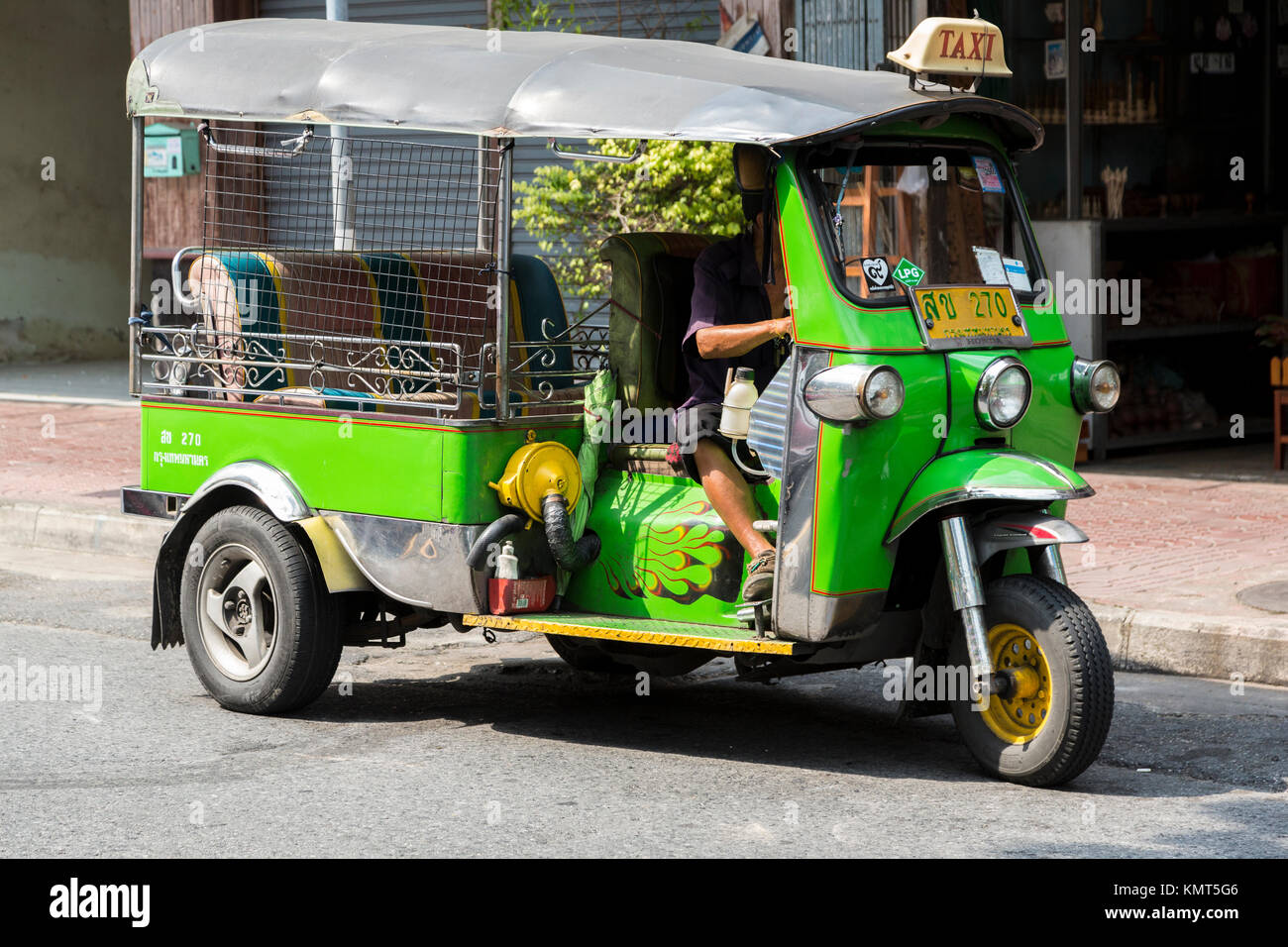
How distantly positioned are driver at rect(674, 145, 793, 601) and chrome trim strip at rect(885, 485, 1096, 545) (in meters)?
0.44

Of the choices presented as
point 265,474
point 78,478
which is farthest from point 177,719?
point 78,478

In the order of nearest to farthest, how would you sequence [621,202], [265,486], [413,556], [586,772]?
[586,772], [413,556], [265,486], [621,202]

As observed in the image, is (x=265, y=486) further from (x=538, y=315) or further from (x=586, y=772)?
(x=586, y=772)

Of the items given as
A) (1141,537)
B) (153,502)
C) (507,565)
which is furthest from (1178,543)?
(153,502)

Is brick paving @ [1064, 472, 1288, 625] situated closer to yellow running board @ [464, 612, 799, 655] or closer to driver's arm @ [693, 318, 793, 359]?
yellow running board @ [464, 612, 799, 655]

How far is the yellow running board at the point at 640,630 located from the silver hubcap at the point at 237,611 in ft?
2.75

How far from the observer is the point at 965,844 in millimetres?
4801

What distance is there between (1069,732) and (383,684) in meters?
2.84

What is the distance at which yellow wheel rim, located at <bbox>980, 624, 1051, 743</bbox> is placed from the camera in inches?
209

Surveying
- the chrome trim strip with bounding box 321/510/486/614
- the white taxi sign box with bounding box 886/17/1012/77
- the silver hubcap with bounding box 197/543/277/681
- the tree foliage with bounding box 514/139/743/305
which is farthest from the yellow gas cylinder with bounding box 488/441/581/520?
the tree foliage with bounding box 514/139/743/305

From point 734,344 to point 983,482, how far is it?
90 centimetres

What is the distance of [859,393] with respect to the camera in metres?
5.18

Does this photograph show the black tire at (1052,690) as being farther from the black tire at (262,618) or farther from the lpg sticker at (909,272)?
the black tire at (262,618)

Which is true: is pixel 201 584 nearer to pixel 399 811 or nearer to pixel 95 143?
pixel 399 811
